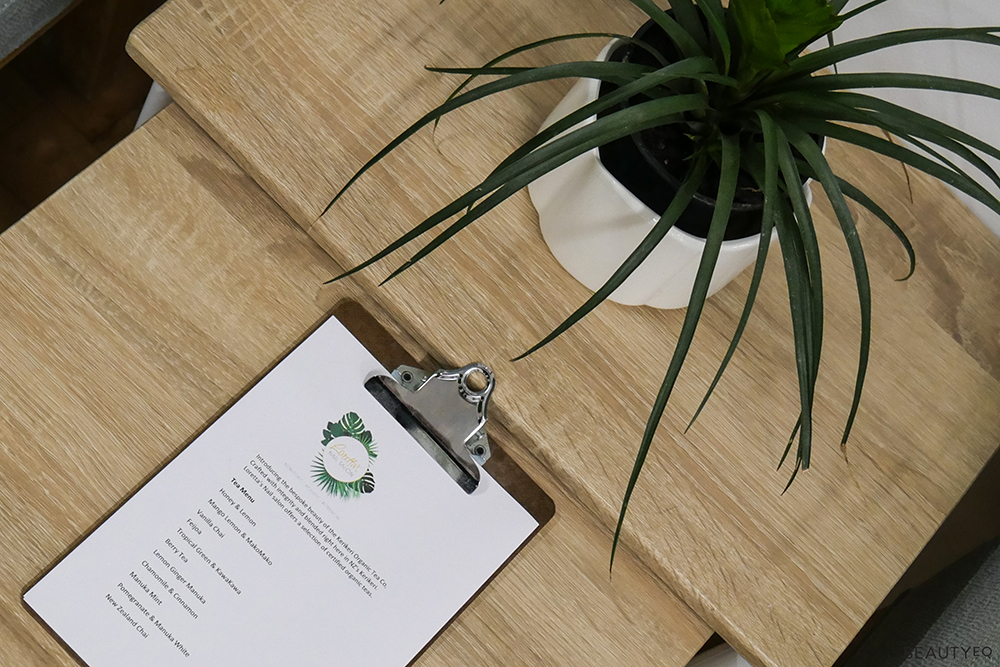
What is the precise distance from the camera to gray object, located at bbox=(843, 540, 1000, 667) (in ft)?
2.11

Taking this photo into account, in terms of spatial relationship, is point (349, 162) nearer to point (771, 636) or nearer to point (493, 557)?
point (493, 557)

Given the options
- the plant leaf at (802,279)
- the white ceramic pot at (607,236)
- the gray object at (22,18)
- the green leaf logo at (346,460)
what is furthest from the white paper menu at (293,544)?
the gray object at (22,18)

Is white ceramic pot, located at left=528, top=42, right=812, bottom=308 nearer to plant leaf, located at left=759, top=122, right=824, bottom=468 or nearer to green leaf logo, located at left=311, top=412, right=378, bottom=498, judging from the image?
plant leaf, located at left=759, top=122, right=824, bottom=468

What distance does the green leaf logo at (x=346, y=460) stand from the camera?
2.09ft

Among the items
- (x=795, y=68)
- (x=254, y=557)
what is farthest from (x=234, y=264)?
(x=795, y=68)

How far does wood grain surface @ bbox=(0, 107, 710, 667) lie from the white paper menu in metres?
Answer: 0.02

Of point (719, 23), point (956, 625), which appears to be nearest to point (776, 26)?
point (719, 23)

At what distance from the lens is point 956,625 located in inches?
26.6

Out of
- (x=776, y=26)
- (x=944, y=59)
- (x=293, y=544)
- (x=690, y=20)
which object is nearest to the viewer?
(x=776, y=26)

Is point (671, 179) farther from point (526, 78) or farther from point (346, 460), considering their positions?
point (346, 460)

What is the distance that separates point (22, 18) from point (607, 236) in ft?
2.02

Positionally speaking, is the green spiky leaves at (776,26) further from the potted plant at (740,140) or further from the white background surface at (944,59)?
the white background surface at (944,59)

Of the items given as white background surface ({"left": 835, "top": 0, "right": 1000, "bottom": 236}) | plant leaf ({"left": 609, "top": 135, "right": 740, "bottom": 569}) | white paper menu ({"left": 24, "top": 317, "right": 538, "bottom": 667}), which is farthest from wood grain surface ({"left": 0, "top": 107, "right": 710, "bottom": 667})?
white background surface ({"left": 835, "top": 0, "right": 1000, "bottom": 236})

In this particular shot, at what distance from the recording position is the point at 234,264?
663mm
